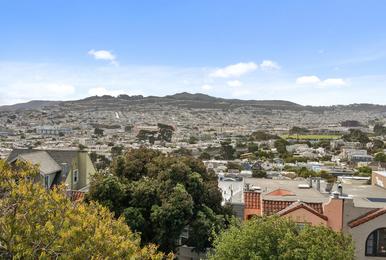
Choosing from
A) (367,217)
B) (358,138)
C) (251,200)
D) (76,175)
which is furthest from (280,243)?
(358,138)

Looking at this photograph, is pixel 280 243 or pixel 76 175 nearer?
pixel 280 243

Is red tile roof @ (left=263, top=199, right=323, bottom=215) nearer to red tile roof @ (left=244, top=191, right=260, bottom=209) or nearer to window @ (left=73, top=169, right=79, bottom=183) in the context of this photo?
red tile roof @ (left=244, top=191, right=260, bottom=209)

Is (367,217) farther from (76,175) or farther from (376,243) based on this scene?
(76,175)

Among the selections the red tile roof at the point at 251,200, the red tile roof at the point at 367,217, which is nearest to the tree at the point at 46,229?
the red tile roof at the point at 367,217

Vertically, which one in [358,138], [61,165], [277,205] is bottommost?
[358,138]

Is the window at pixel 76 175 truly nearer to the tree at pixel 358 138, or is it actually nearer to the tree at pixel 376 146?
the tree at pixel 376 146

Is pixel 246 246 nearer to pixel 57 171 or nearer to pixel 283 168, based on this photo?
pixel 57 171

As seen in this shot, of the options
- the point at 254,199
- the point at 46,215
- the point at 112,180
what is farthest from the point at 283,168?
the point at 46,215

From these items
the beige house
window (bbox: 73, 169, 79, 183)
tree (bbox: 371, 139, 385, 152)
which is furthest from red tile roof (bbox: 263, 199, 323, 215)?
tree (bbox: 371, 139, 385, 152)
